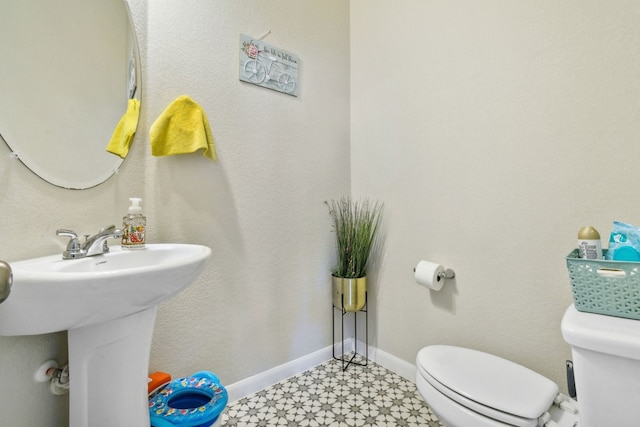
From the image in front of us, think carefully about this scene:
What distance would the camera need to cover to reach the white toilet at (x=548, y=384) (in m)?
0.63

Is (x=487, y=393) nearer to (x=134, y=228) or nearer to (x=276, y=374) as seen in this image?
(x=276, y=374)

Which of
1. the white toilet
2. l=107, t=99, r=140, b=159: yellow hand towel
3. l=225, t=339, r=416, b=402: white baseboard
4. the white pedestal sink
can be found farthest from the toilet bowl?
l=107, t=99, r=140, b=159: yellow hand towel

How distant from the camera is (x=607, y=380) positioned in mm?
647

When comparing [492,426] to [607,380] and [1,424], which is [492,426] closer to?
[607,380]

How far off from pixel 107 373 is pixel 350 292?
1.13 metres

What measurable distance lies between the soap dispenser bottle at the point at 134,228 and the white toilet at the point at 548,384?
1.14 m

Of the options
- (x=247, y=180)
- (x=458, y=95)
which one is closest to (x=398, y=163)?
(x=458, y=95)

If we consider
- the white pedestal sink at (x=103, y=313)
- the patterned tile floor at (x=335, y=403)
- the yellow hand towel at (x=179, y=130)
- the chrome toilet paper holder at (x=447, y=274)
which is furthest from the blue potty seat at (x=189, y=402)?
the chrome toilet paper holder at (x=447, y=274)

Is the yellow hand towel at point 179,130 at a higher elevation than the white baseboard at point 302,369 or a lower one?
higher

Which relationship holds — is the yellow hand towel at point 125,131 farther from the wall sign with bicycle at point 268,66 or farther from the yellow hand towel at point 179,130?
the wall sign with bicycle at point 268,66

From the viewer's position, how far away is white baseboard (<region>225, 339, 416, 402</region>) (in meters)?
1.42

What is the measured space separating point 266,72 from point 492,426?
1686 mm

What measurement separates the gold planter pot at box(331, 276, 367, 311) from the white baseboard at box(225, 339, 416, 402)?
329 mm

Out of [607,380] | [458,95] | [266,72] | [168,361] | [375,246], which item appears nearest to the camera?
[607,380]
